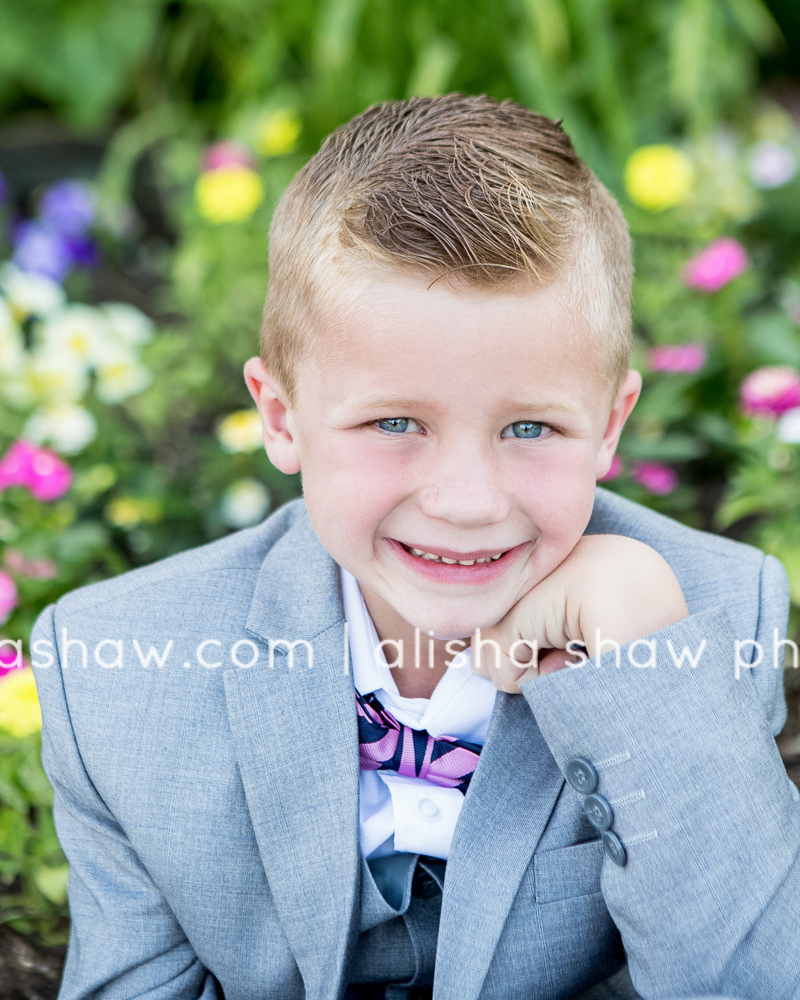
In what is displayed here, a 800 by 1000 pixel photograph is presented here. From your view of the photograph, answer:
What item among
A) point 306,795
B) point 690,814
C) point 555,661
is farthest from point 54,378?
point 690,814

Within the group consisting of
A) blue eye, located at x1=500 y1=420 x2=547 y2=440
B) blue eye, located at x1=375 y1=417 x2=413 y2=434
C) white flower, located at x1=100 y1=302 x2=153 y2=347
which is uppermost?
blue eye, located at x1=375 y1=417 x2=413 y2=434

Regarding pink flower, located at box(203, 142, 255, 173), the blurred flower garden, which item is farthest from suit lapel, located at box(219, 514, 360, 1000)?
pink flower, located at box(203, 142, 255, 173)

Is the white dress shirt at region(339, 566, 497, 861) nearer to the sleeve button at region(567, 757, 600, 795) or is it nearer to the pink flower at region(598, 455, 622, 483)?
the sleeve button at region(567, 757, 600, 795)

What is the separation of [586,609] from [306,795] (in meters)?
0.42

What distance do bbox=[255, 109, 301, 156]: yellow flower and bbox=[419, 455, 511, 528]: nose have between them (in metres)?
2.45

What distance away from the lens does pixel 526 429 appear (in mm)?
1097

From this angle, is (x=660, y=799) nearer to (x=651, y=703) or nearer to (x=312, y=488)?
(x=651, y=703)

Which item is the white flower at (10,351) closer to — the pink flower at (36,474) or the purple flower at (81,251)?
the pink flower at (36,474)

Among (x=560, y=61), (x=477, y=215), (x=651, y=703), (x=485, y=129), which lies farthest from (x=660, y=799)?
(x=560, y=61)

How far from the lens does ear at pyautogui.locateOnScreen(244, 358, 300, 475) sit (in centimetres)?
126

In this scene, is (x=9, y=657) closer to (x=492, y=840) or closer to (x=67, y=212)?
(x=492, y=840)

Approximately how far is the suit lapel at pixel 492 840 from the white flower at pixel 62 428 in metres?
1.49

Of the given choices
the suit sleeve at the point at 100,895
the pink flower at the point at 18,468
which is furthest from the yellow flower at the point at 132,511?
the suit sleeve at the point at 100,895

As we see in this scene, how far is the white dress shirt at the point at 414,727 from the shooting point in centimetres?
130
